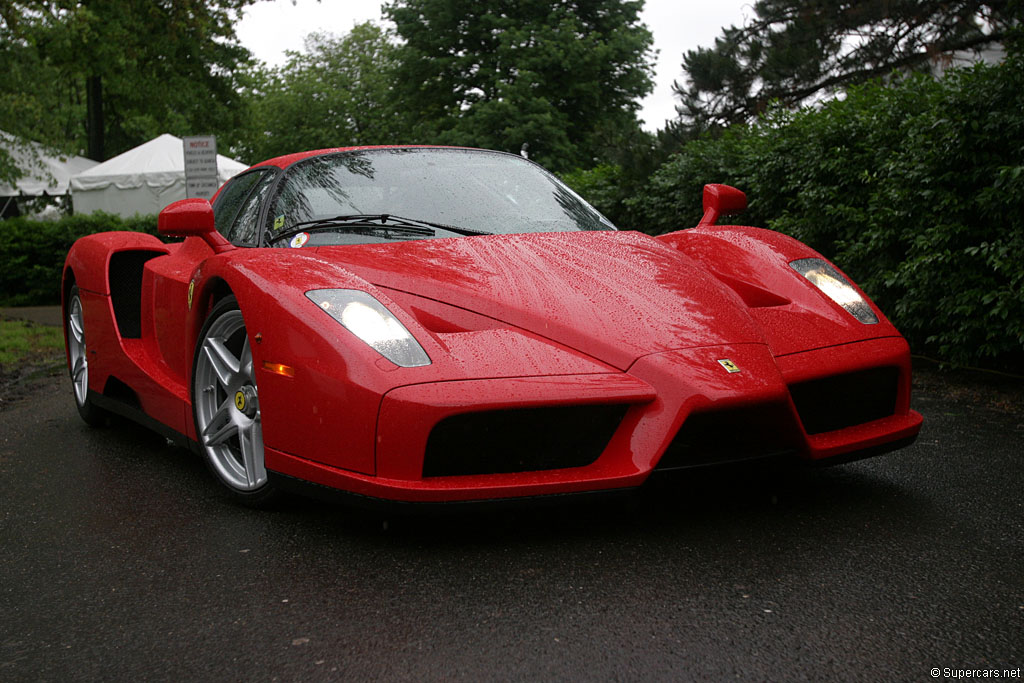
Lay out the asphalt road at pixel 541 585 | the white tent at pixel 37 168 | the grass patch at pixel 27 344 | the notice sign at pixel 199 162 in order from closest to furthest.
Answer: the asphalt road at pixel 541 585 < the grass patch at pixel 27 344 < the notice sign at pixel 199 162 < the white tent at pixel 37 168

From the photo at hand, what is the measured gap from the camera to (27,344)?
29.3 ft

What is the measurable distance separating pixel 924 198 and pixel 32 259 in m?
12.9

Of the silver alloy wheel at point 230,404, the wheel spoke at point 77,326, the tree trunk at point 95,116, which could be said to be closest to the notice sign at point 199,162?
the wheel spoke at point 77,326

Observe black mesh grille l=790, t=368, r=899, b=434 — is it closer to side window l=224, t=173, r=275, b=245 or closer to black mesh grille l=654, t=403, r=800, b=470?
black mesh grille l=654, t=403, r=800, b=470

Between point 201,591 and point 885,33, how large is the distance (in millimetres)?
9094

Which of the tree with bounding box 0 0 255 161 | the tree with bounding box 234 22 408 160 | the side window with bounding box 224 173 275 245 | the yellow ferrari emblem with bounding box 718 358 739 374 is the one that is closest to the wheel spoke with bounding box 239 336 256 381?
the side window with bounding box 224 173 275 245

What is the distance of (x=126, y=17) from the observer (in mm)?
21766

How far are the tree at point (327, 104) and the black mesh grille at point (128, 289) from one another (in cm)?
4582

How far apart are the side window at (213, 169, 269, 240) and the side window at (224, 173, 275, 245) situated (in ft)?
0.17

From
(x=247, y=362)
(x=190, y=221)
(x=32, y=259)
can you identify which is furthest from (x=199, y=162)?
(x=247, y=362)

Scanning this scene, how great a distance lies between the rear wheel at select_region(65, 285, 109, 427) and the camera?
4883 millimetres

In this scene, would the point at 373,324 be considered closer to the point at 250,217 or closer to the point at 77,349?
the point at 250,217

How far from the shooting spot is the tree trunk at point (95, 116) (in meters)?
27.1

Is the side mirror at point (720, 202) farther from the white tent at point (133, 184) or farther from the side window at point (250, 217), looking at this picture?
the white tent at point (133, 184)
